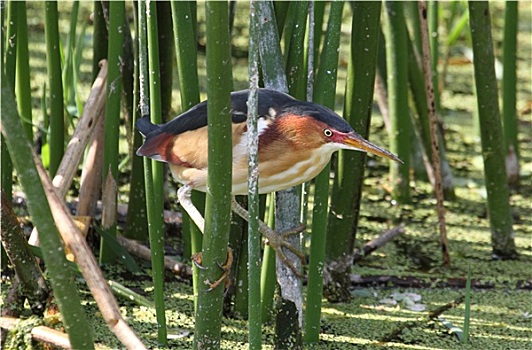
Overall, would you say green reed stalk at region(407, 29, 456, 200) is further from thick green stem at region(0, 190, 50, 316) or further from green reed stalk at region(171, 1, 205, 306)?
thick green stem at region(0, 190, 50, 316)

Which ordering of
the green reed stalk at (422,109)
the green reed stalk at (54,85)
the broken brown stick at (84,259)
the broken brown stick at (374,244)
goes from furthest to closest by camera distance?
the green reed stalk at (422,109), the broken brown stick at (374,244), the green reed stalk at (54,85), the broken brown stick at (84,259)

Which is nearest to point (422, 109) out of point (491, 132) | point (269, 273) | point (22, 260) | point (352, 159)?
point (491, 132)

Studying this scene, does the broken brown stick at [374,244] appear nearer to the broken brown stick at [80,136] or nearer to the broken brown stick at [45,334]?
Answer: the broken brown stick at [80,136]

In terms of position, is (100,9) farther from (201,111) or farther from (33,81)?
(33,81)

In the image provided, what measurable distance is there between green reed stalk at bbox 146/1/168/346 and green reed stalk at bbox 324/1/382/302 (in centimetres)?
39

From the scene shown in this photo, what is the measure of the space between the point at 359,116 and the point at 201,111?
41 centimetres

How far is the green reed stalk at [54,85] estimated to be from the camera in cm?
164

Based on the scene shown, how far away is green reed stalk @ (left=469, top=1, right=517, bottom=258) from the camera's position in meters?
1.82

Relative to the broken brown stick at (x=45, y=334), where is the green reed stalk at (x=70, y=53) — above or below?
above

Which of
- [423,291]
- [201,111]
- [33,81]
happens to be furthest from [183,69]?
[33,81]

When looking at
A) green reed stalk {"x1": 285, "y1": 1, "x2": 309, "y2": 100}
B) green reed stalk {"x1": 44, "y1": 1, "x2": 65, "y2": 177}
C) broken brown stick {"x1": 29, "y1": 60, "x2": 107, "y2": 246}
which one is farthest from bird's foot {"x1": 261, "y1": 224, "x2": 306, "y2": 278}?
green reed stalk {"x1": 44, "y1": 1, "x2": 65, "y2": 177}

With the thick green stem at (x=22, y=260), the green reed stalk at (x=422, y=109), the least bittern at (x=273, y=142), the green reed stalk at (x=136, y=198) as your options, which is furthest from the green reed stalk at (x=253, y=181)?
the green reed stalk at (x=422, y=109)

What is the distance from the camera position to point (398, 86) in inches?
82.0

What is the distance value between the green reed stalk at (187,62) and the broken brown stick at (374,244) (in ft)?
1.75
